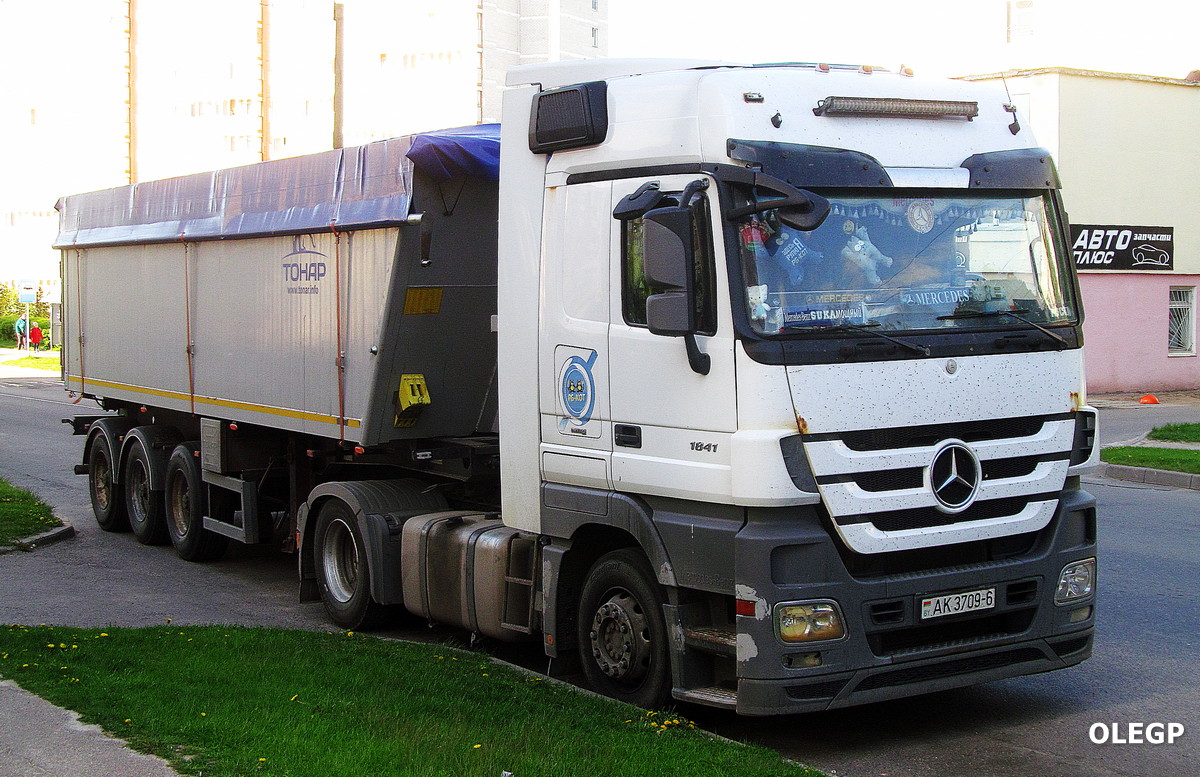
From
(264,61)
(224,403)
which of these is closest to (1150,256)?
(224,403)

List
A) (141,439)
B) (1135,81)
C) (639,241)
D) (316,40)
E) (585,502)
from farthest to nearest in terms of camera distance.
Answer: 1. (316,40)
2. (1135,81)
3. (141,439)
4. (585,502)
5. (639,241)

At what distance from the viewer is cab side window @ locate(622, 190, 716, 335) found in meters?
5.92

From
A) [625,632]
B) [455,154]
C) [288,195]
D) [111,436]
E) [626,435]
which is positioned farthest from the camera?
[111,436]

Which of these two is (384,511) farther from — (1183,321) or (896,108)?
(1183,321)

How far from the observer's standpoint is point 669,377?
620 cm

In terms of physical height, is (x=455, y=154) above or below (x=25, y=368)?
above

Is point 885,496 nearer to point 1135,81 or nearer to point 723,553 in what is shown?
point 723,553

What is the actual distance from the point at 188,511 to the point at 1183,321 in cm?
2494

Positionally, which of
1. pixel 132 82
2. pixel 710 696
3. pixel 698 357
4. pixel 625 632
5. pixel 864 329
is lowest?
pixel 710 696

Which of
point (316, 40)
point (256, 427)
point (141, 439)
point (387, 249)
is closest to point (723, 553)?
point (387, 249)

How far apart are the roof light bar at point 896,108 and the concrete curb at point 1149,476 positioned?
10.2 metres

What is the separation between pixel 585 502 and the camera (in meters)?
6.77

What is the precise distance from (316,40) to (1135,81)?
53902 millimetres

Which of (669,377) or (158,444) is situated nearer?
(669,377)
